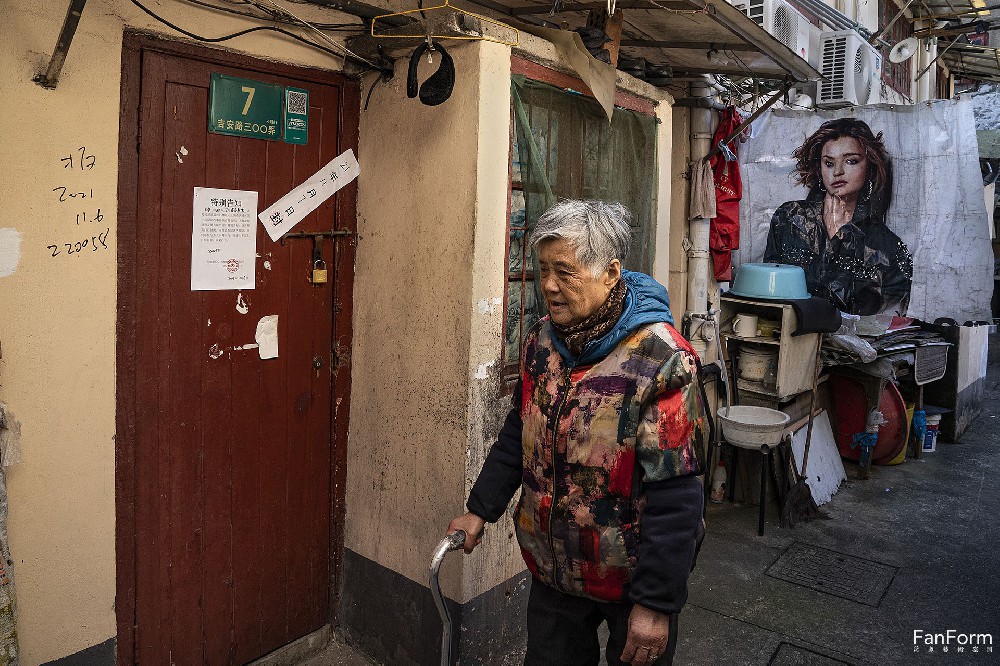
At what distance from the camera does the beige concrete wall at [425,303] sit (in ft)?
11.1

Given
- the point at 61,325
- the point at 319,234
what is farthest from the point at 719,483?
the point at 61,325

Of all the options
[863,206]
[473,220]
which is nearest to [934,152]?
[863,206]

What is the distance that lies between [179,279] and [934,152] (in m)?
6.41

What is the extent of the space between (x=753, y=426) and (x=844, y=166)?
2787mm

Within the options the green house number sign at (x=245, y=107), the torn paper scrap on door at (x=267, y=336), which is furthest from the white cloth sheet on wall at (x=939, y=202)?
the torn paper scrap on door at (x=267, y=336)

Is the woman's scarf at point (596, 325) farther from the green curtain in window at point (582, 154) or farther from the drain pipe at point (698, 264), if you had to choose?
the drain pipe at point (698, 264)

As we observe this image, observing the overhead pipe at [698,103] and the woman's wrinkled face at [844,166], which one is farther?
the woman's wrinkled face at [844,166]

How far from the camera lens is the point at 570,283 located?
2.44 meters

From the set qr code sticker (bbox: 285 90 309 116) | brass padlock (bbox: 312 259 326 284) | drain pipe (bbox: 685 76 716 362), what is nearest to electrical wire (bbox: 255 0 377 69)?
qr code sticker (bbox: 285 90 309 116)

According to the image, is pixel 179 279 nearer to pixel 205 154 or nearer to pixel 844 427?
pixel 205 154

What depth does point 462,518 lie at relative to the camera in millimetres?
2729

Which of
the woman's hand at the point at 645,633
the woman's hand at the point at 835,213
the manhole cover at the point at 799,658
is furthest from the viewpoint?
the woman's hand at the point at 835,213

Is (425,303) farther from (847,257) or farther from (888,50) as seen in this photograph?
(888,50)

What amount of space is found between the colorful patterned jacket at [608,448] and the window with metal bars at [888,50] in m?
9.95
